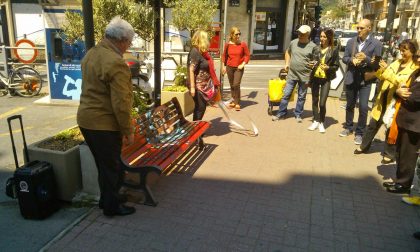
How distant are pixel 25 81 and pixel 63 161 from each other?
21.3ft

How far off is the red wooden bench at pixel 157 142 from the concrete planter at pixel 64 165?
0.51 metres

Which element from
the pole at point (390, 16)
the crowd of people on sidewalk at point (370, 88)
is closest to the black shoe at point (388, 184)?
the crowd of people on sidewalk at point (370, 88)

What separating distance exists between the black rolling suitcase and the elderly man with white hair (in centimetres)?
62

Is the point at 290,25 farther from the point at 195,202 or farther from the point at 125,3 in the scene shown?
the point at 195,202

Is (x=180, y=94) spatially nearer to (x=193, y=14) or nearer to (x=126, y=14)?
(x=126, y=14)

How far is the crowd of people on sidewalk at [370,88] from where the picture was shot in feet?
13.4

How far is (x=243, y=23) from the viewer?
2217 centimetres

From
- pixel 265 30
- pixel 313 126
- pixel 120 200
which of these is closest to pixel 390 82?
pixel 313 126

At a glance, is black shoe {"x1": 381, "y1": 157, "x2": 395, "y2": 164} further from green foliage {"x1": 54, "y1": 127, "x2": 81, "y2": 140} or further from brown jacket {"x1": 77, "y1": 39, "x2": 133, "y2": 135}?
green foliage {"x1": 54, "y1": 127, "x2": 81, "y2": 140}

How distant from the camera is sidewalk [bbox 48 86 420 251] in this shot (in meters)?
3.22

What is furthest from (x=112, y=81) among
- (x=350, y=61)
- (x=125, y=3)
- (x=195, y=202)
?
(x=350, y=61)

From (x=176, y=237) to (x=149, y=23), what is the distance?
3413 mm

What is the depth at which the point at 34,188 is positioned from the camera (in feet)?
11.2

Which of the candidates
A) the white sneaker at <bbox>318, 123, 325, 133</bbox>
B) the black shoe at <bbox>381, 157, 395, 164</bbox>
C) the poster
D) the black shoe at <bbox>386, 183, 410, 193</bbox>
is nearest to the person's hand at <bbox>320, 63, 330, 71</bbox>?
the white sneaker at <bbox>318, 123, 325, 133</bbox>
